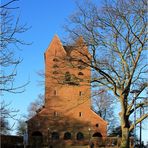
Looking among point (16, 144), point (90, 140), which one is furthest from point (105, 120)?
point (16, 144)

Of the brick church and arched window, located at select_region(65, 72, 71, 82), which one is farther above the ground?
arched window, located at select_region(65, 72, 71, 82)

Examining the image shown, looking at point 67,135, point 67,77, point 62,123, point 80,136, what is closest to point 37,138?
point 62,123

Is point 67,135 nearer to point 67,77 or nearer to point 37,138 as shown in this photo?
point 37,138

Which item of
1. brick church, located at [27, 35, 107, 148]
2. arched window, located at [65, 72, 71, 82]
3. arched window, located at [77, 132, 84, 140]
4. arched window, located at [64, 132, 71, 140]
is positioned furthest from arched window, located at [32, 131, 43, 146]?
arched window, located at [65, 72, 71, 82]

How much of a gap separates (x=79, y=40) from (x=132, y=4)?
5.01 metres

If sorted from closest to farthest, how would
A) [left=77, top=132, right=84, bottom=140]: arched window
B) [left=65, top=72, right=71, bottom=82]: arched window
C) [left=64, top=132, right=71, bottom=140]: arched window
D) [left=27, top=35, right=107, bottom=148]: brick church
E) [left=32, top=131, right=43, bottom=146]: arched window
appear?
[left=65, top=72, right=71, bottom=82]: arched window
[left=32, top=131, right=43, bottom=146]: arched window
[left=27, top=35, right=107, bottom=148]: brick church
[left=64, top=132, right=71, bottom=140]: arched window
[left=77, top=132, right=84, bottom=140]: arched window

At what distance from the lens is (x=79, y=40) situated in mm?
29719

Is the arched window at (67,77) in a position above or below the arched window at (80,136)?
above

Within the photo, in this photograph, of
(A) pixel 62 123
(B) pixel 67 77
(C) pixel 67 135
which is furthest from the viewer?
(C) pixel 67 135

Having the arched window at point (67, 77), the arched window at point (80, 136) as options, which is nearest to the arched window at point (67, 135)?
the arched window at point (80, 136)

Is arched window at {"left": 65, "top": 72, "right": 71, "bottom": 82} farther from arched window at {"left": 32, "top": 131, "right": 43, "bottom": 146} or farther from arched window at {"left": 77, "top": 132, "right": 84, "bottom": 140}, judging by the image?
arched window at {"left": 77, "top": 132, "right": 84, "bottom": 140}

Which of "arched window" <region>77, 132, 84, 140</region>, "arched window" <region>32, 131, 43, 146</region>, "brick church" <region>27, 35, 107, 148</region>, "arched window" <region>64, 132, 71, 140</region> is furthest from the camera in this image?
"arched window" <region>77, 132, 84, 140</region>

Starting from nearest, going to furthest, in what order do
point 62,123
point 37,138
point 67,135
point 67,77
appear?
point 67,77 < point 37,138 < point 62,123 < point 67,135

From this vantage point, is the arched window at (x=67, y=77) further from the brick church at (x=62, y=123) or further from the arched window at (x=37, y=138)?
the arched window at (x=37, y=138)
